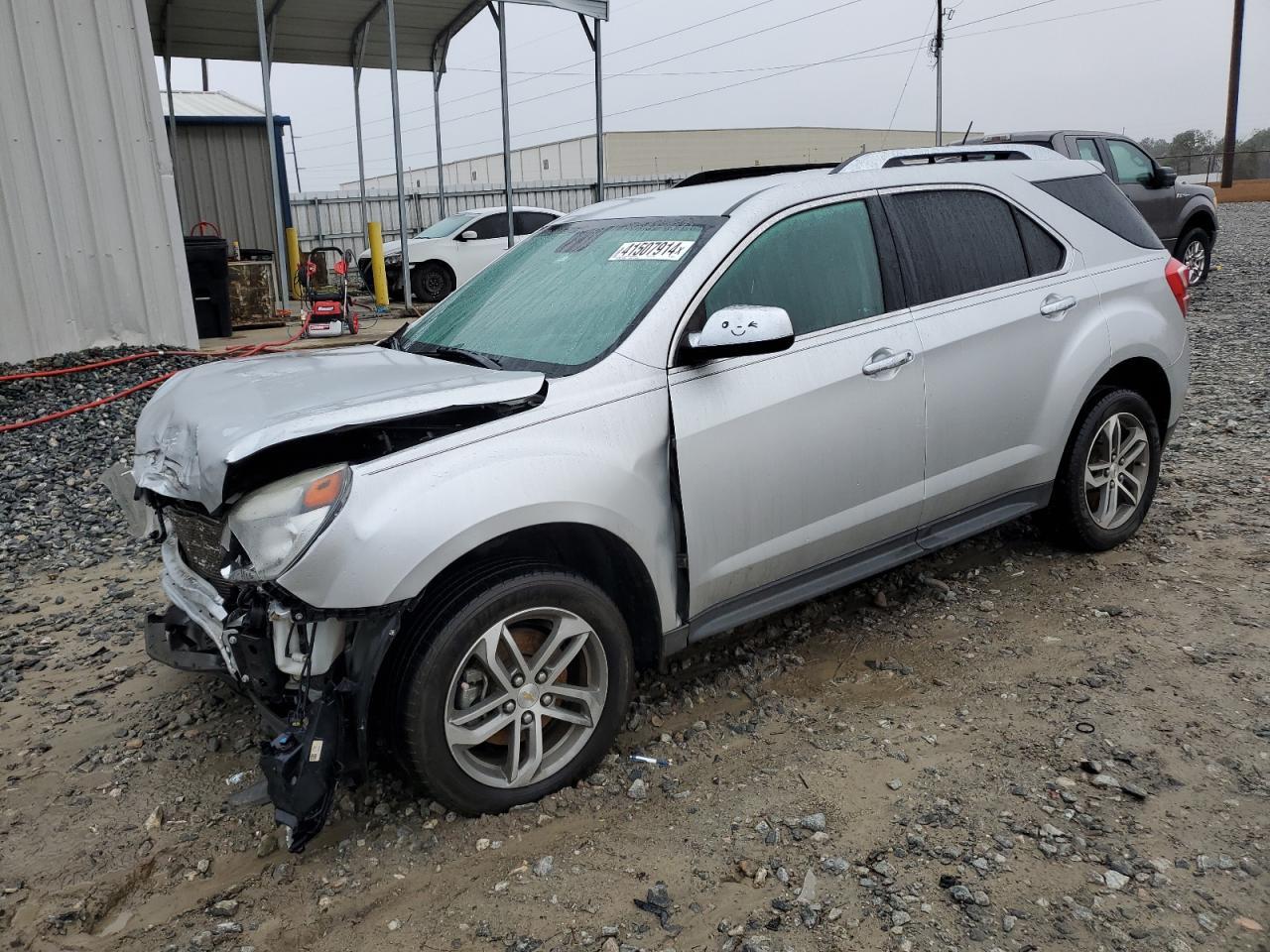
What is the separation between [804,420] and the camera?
3.36 meters

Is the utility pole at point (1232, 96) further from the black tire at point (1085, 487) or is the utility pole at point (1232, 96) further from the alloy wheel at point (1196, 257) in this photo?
the black tire at point (1085, 487)

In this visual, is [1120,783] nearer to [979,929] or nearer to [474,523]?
[979,929]

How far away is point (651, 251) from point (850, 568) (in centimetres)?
139

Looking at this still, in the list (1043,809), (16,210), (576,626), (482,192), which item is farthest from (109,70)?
(482,192)

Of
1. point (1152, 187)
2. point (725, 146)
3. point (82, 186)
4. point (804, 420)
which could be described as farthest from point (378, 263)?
point (725, 146)

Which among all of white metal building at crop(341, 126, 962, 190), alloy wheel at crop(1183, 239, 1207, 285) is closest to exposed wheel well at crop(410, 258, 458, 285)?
alloy wheel at crop(1183, 239, 1207, 285)

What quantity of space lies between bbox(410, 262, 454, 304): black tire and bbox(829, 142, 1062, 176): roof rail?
41.3ft

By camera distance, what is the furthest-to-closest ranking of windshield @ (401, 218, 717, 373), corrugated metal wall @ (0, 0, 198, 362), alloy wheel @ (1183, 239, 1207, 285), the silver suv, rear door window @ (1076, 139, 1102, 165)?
alloy wheel @ (1183, 239, 1207, 285), rear door window @ (1076, 139, 1102, 165), corrugated metal wall @ (0, 0, 198, 362), windshield @ (401, 218, 717, 373), the silver suv

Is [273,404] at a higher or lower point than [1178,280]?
lower

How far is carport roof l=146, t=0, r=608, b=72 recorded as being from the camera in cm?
1391

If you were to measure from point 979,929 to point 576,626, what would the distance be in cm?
132

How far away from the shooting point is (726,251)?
333cm

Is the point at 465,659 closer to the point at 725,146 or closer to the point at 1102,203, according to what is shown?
the point at 1102,203

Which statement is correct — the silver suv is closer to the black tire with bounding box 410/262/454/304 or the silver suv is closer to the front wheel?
the front wheel
